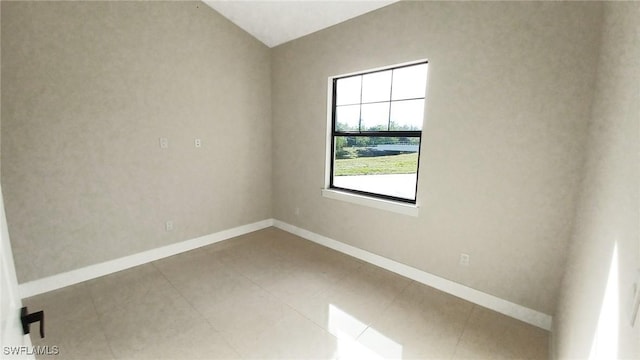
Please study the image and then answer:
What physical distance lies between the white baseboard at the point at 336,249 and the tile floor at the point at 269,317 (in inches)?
3.0

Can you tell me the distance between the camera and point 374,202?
2.79 meters

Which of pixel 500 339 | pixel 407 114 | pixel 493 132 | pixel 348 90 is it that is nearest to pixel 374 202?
pixel 407 114

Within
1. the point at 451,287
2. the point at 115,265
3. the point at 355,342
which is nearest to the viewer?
the point at 355,342

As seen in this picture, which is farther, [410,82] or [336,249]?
[336,249]

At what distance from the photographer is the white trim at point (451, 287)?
2.01 meters

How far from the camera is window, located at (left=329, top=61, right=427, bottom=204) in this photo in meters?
2.55

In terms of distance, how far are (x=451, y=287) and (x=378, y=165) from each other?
4.65ft

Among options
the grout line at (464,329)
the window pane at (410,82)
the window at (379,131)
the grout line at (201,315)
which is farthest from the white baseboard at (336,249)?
the window pane at (410,82)

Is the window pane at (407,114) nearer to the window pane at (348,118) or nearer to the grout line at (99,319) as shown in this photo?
the window pane at (348,118)

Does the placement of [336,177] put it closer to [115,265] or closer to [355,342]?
[355,342]

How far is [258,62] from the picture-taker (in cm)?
355

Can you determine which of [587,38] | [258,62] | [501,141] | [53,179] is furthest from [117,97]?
[587,38]

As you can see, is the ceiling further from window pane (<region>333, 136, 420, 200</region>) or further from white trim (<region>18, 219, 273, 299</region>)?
white trim (<region>18, 219, 273, 299</region>)

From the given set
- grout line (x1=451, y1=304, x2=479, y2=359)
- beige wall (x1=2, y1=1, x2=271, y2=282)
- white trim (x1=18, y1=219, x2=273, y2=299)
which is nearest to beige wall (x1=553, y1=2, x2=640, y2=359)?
grout line (x1=451, y1=304, x2=479, y2=359)
